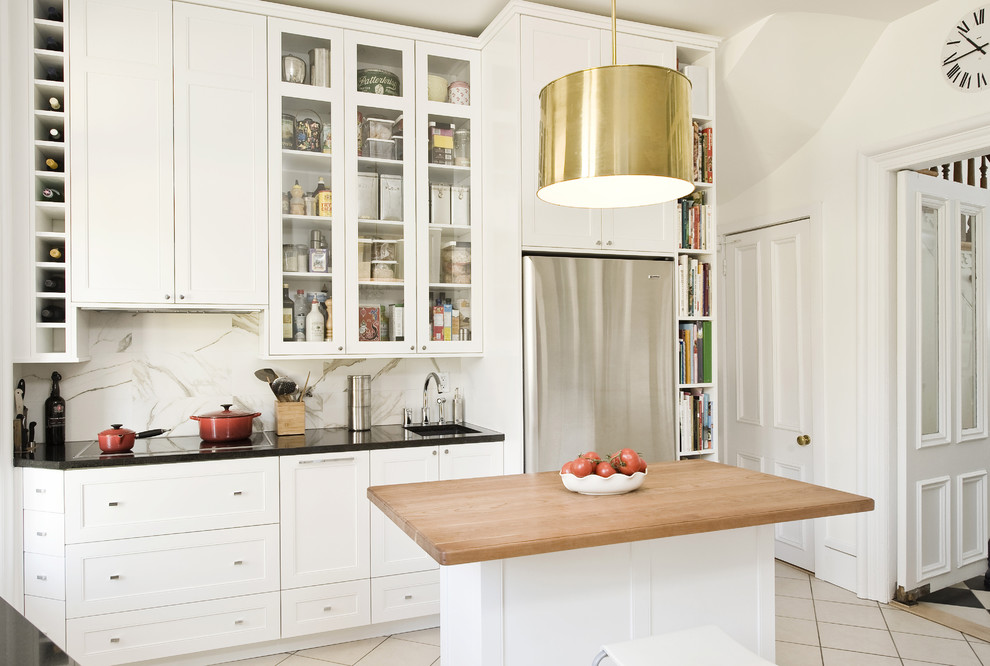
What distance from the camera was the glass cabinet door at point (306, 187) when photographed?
3361 mm

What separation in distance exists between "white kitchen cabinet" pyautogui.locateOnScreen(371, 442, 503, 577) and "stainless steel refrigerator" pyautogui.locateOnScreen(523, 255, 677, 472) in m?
0.31

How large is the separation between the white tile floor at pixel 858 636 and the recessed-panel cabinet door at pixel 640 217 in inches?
79.4

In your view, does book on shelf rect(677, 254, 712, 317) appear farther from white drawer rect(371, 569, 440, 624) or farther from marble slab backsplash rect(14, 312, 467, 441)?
white drawer rect(371, 569, 440, 624)

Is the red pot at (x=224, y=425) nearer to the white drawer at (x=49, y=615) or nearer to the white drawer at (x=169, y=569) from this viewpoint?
the white drawer at (x=169, y=569)

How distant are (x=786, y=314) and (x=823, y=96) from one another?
50.9 inches

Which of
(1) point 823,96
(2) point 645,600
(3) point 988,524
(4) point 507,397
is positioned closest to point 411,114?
(4) point 507,397

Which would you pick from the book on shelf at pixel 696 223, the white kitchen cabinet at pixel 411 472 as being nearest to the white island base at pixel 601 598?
the white kitchen cabinet at pixel 411 472

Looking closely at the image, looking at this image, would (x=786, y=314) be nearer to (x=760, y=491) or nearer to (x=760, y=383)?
(x=760, y=383)

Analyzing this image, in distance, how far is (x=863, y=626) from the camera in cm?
344

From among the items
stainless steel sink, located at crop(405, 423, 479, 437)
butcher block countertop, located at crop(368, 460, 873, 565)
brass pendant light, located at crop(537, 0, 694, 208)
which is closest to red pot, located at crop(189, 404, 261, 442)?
stainless steel sink, located at crop(405, 423, 479, 437)

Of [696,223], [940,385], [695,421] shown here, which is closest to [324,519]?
[695,421]

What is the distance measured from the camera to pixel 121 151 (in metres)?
3.11

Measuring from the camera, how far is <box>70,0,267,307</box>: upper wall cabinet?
3.07 m

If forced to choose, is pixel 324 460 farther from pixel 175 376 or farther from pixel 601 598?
pixel 601 598
